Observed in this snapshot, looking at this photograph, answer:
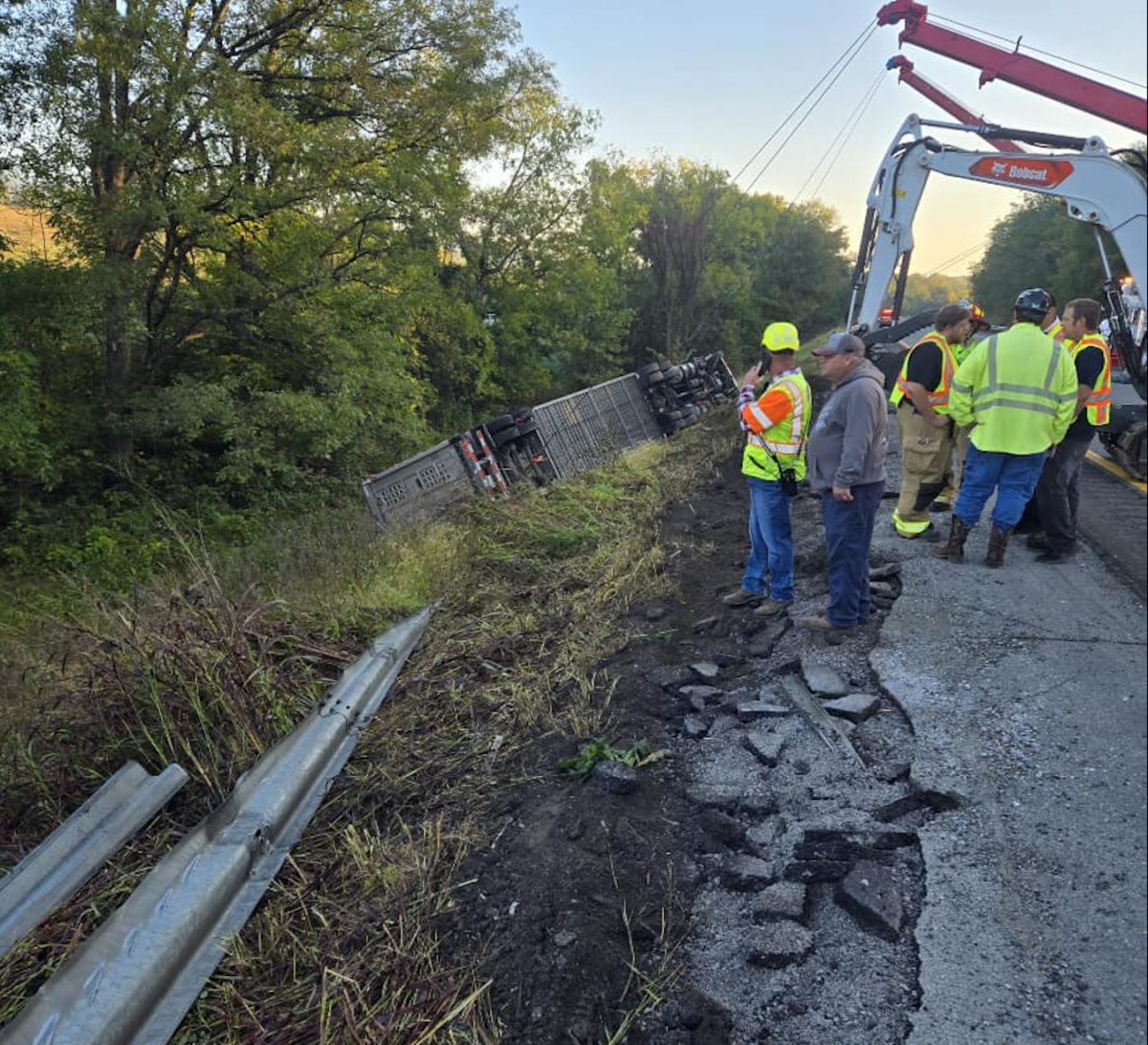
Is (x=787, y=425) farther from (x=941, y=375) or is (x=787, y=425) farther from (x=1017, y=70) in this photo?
(x=1017, y=70)

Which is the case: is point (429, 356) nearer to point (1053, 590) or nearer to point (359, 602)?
point (359, 602)

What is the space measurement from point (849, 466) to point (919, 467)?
2.05m

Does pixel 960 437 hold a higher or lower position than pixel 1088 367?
lower

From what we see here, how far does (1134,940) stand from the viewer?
124cm

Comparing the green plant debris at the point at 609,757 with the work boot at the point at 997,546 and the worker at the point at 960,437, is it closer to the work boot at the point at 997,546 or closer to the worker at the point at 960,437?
the work boot at the point at 997,546

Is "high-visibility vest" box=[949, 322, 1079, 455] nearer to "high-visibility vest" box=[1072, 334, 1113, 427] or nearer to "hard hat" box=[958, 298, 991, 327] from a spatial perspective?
"high-visibility vest" box=[1072, 334, 1113, 427]

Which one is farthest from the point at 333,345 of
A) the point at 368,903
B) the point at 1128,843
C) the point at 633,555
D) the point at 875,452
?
the point at 1128,843

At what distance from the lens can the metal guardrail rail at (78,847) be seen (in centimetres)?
246

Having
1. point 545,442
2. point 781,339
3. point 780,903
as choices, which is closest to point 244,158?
point 545,442

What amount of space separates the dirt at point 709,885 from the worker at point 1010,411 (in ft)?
5.80

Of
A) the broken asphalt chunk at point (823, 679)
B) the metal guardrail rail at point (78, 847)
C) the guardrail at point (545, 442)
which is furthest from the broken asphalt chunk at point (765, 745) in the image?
the guardrail at point (545, 442)

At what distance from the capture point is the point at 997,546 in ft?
16.1

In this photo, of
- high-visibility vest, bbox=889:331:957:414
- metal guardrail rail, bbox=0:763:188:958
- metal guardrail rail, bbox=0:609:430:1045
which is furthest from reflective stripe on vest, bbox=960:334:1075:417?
metal guardrail rail, bbox=0:763:188:958

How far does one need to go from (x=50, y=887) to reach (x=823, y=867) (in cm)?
265
